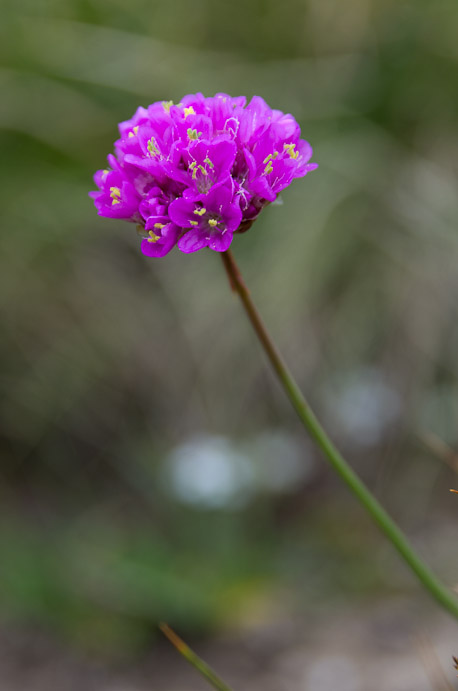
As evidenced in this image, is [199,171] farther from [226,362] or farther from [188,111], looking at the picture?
[226,362]

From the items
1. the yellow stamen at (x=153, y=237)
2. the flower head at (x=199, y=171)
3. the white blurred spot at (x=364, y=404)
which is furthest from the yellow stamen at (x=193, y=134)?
the white blurred spot at (x=364, y=404)

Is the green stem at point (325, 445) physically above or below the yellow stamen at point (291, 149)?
below

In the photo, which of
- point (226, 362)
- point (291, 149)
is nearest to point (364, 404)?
point (226, 362)

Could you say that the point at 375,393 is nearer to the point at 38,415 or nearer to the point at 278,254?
the point at 278,254

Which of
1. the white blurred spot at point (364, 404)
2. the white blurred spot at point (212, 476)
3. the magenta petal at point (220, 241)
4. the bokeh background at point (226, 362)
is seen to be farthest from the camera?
the white blurred spot at point (364, 404)

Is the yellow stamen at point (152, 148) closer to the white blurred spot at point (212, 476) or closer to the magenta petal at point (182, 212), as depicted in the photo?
the magenta petal at point (182, 212)

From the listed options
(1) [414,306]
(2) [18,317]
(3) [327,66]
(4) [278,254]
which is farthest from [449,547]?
(3) [327,66]

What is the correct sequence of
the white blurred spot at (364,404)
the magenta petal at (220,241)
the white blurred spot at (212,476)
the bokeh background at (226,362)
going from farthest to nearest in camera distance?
the white blurred spot at (364,404) < the white blurred spot at (212,476) < the bokeh background at (226,362) < the magenta petal at (220,241)
